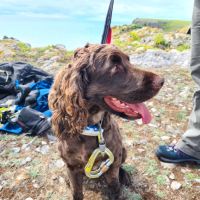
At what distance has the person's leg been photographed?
4.00 metres

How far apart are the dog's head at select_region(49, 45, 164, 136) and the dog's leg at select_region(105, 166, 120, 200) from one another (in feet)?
2.64

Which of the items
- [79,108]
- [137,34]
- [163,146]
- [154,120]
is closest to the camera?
[79,108]

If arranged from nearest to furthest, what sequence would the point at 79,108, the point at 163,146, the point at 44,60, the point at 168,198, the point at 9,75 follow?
the point at 79,108, the point at 168,198, the point at 163,146, the point at 9,75, the point at 44,60

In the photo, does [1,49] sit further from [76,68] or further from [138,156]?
[76,68]

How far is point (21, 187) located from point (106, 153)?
1370 mm

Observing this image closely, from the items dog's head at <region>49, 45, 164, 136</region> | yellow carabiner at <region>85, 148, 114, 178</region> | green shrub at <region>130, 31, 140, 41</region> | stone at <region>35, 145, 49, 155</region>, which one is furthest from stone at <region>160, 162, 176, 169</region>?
green shrub at <region>130, 31, 140, 41</region>

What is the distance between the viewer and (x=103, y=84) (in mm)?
3062

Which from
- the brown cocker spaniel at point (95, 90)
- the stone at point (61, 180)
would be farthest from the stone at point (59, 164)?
the brown cocker spaniel at point (95, 90)

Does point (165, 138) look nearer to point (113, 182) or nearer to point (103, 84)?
point (113, 182)

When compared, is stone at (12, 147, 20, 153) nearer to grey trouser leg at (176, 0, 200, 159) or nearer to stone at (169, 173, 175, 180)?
stone at (169, 173, 175, 180)

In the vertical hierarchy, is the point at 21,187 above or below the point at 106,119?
below

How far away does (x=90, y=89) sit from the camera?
3.11 meters

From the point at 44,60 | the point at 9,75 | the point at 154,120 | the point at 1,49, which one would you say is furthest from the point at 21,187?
the point at 1,49

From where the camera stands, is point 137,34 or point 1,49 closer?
point 1,49
